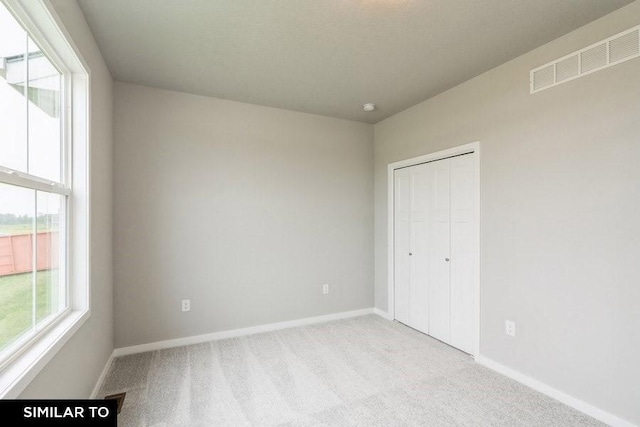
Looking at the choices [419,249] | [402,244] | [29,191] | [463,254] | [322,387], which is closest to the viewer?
[29,191]

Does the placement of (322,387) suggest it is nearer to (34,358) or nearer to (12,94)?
(34,358)

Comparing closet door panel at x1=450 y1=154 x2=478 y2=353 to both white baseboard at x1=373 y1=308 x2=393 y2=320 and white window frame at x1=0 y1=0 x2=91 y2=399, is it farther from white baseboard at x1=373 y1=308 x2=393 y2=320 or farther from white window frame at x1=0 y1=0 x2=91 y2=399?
white window frame at x1=0 y1=0 x2=91 y2=399

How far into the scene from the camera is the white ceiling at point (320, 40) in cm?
181

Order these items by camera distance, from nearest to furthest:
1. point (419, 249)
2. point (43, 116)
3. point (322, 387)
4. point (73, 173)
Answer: point (43, 116), point (73, 173), point (322, 387), point (419, 249)

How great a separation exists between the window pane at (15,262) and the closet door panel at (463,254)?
10.2 ft

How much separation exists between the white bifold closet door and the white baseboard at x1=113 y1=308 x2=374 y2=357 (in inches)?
27.2

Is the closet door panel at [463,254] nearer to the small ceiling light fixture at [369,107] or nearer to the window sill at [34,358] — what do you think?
the small ceiling light fixture at [369,107]

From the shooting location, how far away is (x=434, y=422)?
6.13ft

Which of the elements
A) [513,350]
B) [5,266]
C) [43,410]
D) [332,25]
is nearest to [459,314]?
[513,350]

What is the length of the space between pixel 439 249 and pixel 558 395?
144cm

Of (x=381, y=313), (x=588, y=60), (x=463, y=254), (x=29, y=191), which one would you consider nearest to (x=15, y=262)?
(x=29, y=191)

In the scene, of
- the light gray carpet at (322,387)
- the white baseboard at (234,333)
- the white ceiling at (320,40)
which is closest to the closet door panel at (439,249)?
the light gray carpet at (322,387)

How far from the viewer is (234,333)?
3.21 meters

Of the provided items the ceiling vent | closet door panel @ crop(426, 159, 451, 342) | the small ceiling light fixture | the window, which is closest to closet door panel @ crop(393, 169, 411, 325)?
closet door panel @ crop(426, 159, 451, 342)
